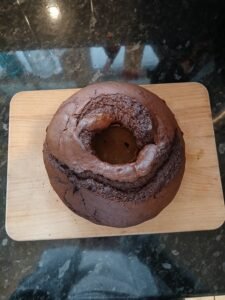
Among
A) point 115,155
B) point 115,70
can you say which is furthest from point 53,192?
point 115,70

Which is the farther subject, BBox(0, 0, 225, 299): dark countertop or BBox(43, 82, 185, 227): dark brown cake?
BBox(0, 0, 225, 299): dark countertop

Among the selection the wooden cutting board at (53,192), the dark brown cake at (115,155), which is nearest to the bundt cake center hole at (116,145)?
the dark brown cake at (115,155)

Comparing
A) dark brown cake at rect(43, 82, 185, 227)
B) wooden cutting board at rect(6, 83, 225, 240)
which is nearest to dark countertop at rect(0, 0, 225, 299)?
wooden cutting board at rect(6, 83, 225, 240)

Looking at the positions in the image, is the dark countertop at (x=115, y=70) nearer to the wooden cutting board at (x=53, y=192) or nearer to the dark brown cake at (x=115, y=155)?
the wooden cutting board at (x=53, y=192)

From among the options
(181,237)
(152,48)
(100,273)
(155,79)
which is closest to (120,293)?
(100,273)

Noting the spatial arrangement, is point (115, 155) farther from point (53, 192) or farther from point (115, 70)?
point (115, 70)

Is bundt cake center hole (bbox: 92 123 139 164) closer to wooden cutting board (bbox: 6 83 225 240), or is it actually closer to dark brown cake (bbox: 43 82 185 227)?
dark brown cake (bbox: 43 82 185 227)

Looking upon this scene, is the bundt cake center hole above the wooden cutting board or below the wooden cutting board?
above
